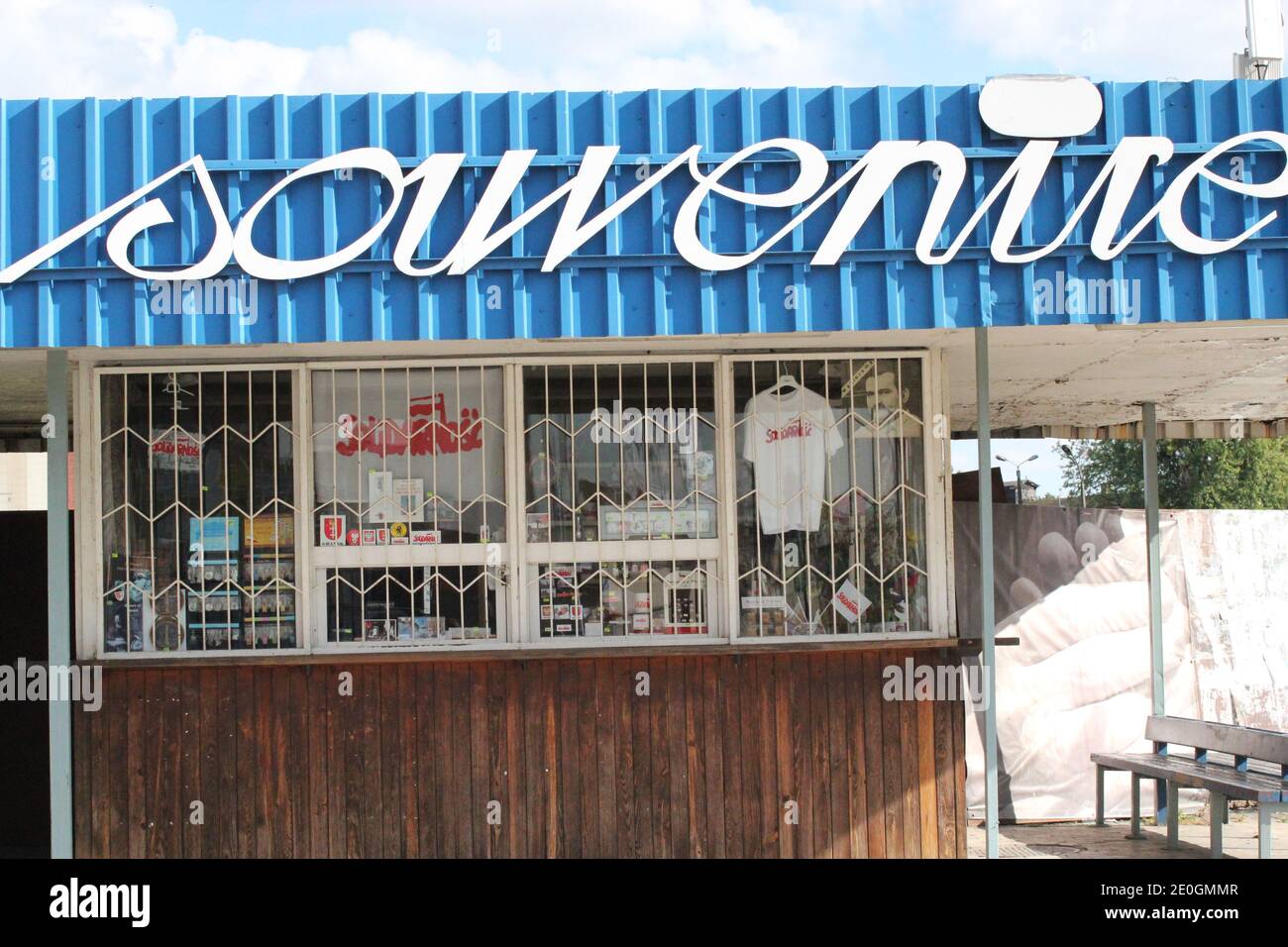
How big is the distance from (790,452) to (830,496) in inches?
13.2

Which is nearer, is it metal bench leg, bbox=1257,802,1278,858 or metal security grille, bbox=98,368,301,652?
metal security grille, bbox=98,368,301,652

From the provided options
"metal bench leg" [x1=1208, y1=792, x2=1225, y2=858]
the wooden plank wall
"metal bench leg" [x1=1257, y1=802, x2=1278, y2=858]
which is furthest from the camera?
"metal bench leg" [x1=1208, y1=792, x2=1225, y2=858]

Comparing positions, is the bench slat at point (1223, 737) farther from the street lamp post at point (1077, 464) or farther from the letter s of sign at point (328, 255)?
the street lamp post at point (1077, 464)

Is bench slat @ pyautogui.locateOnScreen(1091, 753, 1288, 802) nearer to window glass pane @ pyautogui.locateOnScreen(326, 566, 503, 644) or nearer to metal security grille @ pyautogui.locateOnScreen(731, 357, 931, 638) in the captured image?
metal security grille @ pyautogui.locateOnScreen(731, 357, 931, 638)

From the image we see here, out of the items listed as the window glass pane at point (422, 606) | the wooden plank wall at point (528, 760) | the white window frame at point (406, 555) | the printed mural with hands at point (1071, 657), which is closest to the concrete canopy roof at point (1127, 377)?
the printed mural with hands at point (1071, 657)

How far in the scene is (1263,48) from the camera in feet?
20.1

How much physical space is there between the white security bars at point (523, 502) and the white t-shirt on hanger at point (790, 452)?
1 centimetres

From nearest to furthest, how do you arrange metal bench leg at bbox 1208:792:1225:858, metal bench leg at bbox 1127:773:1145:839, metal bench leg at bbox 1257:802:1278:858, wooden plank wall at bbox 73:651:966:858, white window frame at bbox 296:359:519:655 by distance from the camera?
wooden plank wall at bbox 73:651:966:858
white window frame at bbox 296:359:519:655
metal bench leg at bbox 1257:802:1278:858
metal bench leg at bbox 1208:792:1225:858
metal bench leg at bbox 1127:773:1145:839

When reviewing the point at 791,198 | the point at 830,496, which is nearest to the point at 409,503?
the point at 830,496

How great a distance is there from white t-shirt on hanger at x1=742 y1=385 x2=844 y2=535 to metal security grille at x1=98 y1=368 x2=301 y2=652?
2588 millimetres

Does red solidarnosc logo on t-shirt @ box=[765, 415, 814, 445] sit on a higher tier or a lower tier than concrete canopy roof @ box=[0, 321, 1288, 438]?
lower

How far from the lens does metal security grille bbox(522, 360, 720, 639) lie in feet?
22.6

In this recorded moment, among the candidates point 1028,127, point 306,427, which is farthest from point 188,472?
point 1028,127

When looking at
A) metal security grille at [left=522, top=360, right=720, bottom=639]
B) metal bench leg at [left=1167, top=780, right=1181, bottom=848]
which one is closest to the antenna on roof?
metal security grille at [left=522, top=360, right=720, bottom=639]
